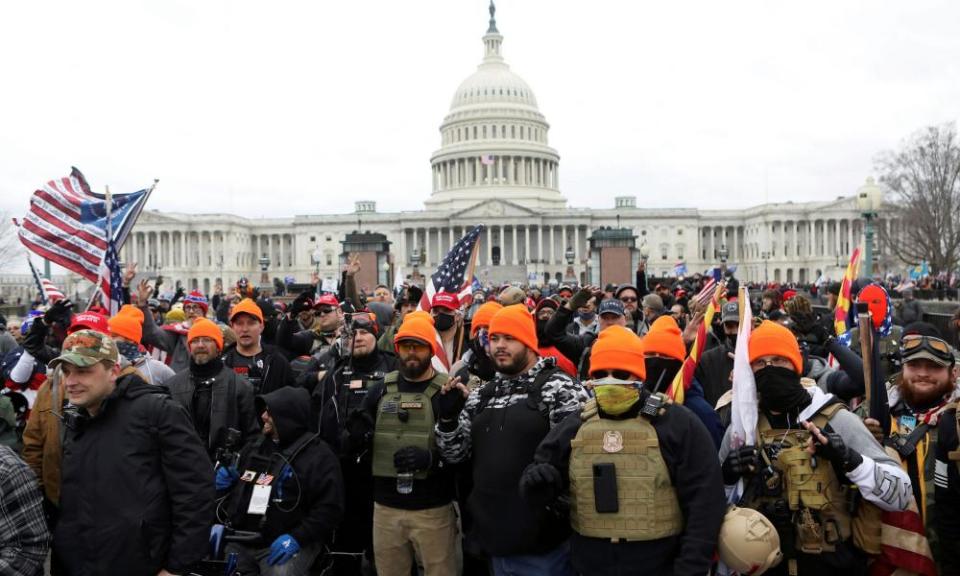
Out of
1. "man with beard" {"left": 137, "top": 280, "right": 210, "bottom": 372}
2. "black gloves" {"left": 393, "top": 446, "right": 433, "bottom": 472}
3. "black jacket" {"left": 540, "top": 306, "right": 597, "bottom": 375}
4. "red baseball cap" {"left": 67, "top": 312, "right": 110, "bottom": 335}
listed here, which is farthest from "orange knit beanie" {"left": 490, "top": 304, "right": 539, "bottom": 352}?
"man with beard" {"left": 137, "top": 280, "right": 210, "bottom": 372}

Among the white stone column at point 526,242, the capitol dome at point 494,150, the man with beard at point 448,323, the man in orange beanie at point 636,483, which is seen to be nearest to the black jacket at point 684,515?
the man in orange beanie at point 636,483

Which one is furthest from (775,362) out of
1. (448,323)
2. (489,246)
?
(489,246)

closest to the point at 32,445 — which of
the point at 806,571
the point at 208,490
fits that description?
the point at 208,490

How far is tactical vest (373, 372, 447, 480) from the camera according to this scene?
5.33 meters

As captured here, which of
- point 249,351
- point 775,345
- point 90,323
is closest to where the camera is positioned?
point 775,345

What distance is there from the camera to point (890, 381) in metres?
5.94

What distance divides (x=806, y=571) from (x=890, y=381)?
2.24 meters

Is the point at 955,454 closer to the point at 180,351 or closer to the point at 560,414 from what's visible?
the point at 560,414

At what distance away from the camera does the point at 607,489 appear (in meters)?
4.05

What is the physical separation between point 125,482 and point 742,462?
130 inches

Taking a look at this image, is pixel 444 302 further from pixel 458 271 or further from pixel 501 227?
pixel 501 227

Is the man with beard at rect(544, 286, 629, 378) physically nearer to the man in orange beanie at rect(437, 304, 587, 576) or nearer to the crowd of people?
the crowd of people

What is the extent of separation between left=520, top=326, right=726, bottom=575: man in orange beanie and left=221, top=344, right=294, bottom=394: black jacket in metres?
3.49

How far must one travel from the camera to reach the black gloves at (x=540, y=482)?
13.4 feet
